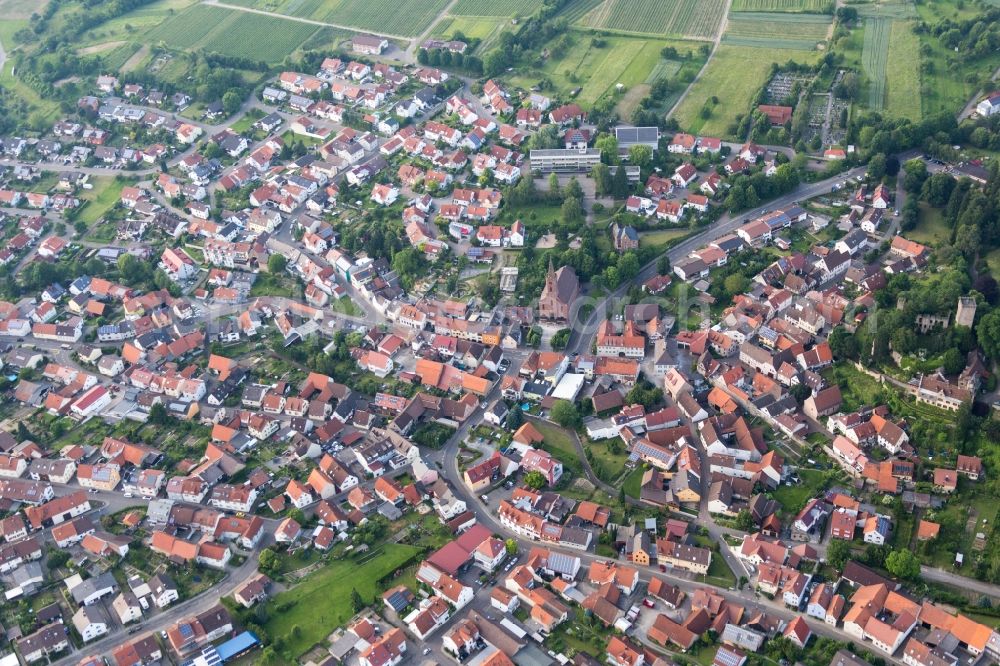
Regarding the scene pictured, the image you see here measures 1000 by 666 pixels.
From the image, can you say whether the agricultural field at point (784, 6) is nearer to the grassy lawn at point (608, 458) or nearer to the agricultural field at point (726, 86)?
the agricultural field at point (726, 86)

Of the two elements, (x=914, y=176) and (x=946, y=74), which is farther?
(x=946, y=74)

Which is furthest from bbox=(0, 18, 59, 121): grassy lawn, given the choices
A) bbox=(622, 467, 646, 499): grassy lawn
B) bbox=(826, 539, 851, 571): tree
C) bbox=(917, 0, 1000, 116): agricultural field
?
bbox=(826, 539, 851, 571): tree

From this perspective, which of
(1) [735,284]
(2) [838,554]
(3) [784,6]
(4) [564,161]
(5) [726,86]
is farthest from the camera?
(3) [784,6]

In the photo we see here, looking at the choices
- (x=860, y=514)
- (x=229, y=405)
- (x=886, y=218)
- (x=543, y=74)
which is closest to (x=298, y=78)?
(x=543, y=74)

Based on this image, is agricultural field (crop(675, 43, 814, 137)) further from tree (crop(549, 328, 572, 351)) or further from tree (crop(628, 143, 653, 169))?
tree (crop(549, 328, 572, 351))

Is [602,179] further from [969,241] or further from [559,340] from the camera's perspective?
[969,241]

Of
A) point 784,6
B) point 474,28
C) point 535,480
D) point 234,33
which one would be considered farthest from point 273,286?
point 784,6
